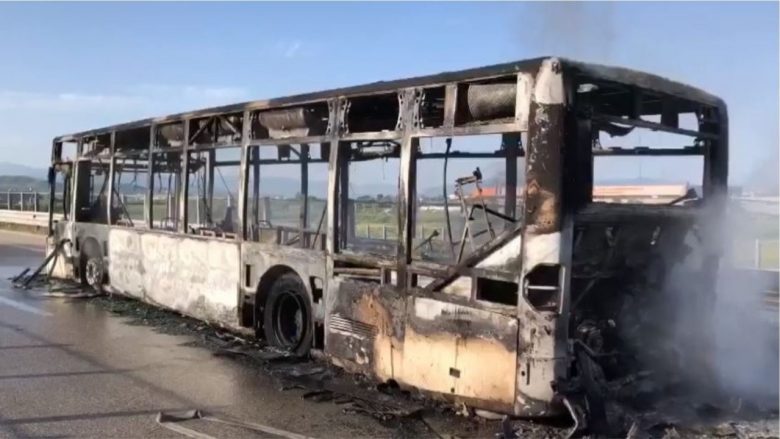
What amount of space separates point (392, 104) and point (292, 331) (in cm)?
278

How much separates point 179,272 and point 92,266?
3.56 metres

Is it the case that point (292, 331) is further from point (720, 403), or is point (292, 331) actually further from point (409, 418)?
point (720, 403)

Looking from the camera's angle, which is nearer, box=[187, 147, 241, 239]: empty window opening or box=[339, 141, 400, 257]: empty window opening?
box=[339, 141, 400, 257]: empty window opening

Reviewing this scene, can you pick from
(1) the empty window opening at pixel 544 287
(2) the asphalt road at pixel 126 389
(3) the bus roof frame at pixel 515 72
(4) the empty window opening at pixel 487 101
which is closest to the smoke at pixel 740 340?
(3) the bus roof frame at pixel 515 72

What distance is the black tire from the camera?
39.7ft

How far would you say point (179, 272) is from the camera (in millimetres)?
9711

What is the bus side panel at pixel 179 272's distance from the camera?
28.5 ft

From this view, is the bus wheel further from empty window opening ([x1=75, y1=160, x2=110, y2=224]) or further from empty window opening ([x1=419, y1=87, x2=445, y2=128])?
empty window opening ([x1=75, y1=160, x2=110, y2=224])

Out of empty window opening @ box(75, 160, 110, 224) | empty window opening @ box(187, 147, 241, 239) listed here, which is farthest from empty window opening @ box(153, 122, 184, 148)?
empty window opening @ box(75, 160, 110, 224)

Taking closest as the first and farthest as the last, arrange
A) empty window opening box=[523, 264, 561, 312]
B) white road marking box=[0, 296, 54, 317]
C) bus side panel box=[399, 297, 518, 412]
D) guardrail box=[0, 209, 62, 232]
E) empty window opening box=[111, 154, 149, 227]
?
empty window opening box=[523, 264, 561, 312], bus side panel box=[399, 297, 518, 412], white road marking box=[0, 296, 54, 317], empty window opening box=[111, 154, 149, 227], guardrail box=[0, 209, 62, 232]

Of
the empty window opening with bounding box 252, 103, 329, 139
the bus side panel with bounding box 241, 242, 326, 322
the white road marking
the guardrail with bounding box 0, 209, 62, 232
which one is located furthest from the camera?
the guardrail with bounding box 0, 209, 62, 232

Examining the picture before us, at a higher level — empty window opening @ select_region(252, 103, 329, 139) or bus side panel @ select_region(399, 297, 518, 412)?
empty window opening @ select_region(252, 103, 329, 139)

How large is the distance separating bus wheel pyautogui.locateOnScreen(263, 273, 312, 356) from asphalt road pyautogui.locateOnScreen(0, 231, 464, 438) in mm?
585

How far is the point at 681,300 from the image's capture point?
21.4 feet
